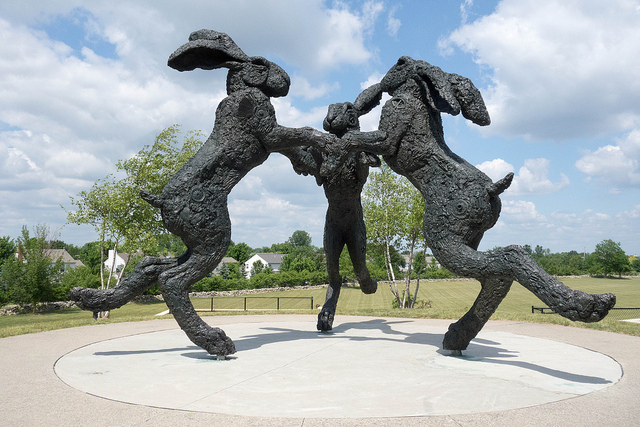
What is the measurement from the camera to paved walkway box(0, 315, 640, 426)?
11.1 ft

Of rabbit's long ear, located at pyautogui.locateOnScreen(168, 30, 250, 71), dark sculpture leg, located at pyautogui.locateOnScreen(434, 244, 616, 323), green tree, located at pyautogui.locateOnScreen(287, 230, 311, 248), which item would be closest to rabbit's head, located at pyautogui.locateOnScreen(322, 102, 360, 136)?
rabbit's long ear, located at pyautogui.locateOnScreen(168, 30, 250, 71)

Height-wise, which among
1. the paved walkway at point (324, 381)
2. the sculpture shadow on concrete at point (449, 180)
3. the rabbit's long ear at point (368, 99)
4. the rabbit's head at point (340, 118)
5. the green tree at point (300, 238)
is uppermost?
the green tree at point (300, 238)

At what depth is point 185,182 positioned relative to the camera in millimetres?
5316

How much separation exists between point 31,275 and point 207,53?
21517 millimetres

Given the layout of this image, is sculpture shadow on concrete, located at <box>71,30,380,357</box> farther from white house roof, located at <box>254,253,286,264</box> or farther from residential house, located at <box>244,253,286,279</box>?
white house roof, located at <box>254,253,286,264</box>

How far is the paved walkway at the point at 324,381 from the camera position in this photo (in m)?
3.39

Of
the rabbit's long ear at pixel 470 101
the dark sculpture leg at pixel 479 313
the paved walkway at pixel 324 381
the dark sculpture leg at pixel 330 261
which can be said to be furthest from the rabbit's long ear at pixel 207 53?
the dark sculpture leg at pixel 479 313

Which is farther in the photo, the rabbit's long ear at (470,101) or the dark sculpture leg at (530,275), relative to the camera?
the rabbit's long ear at (470,101)

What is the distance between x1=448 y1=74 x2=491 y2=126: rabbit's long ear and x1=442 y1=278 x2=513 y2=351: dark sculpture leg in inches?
76.1

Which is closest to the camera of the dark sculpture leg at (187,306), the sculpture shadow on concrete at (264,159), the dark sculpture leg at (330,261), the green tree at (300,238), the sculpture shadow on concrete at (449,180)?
the sculpture shadow on concrete at (449,180)

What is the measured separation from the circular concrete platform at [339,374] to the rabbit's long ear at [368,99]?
3.38 metres

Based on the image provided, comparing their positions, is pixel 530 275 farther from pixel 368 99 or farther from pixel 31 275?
pixel 31 275

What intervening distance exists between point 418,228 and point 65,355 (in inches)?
527

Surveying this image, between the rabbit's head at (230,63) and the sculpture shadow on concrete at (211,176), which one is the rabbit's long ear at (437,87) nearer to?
the sculpture shadow on concrete at (211,176)
